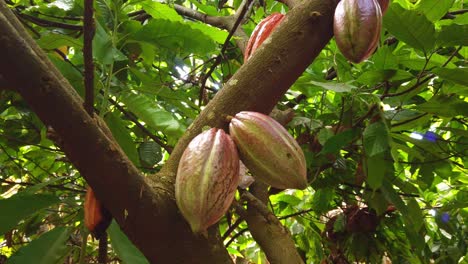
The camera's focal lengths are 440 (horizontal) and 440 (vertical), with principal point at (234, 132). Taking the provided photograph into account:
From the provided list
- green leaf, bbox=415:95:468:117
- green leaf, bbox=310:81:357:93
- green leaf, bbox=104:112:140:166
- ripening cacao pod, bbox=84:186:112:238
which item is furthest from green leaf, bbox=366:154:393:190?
ripening cacao pod, bbox=84:186:112:238

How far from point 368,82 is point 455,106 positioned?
0.23 m

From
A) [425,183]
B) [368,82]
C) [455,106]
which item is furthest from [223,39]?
[425,183]

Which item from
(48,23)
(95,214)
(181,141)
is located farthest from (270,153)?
(48,23)

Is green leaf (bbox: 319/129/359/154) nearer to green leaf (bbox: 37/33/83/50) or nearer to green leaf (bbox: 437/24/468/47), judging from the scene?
green leaf (bbox: 437/24/468/47)

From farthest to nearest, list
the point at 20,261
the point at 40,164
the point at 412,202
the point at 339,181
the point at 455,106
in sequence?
the point at 40,164
the point at 339,181
the point at 412,202
the point at 455,106
the point at 20,261

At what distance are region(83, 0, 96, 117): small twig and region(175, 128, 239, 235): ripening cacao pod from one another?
0.17 meters

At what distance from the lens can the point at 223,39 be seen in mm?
1194

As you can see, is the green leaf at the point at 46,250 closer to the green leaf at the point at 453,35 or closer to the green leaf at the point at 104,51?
the green leaf at the point at 104,51

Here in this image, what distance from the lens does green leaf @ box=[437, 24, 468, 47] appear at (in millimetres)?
1002

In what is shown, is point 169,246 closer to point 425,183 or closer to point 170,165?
point 170,165

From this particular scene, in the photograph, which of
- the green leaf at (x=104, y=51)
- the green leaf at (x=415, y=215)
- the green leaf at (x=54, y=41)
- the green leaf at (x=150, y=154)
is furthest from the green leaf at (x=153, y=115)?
the green leaf at (x=415, y=215)

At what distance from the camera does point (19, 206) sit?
826mm

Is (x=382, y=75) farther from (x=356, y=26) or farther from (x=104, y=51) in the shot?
(x=104, y=51)

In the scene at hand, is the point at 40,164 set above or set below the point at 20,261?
below
